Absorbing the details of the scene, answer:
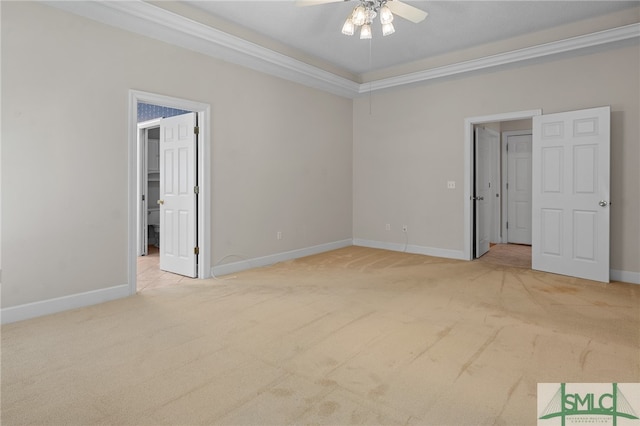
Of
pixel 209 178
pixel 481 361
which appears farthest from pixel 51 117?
pixel 481 361

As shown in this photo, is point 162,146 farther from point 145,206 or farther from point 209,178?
point 145,206

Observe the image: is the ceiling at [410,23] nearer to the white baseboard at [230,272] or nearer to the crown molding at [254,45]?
the crown molding at [254,45]

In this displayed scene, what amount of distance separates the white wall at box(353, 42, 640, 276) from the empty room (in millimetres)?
28

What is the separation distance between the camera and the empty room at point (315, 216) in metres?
2.22

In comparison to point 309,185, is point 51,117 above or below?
above

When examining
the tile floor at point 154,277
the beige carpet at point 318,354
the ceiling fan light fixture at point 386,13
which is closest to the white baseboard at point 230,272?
the beige carpet at point 318,354

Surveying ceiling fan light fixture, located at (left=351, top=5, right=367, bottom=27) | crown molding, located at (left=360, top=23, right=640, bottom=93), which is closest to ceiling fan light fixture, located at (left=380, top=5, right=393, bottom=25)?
ceiling fan light fixture, located at (left=351, top=5, right=367, bottom=27)

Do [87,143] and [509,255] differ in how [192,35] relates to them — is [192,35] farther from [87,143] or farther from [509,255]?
[509,255]

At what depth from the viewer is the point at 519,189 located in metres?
7.52

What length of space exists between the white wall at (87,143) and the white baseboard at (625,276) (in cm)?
448

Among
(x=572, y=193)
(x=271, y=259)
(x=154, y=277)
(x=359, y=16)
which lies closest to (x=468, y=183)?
(x=572, y=193)

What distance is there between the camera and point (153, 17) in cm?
369

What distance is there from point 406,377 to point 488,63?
15.0 ft

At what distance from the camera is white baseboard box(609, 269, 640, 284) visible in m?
4.45
